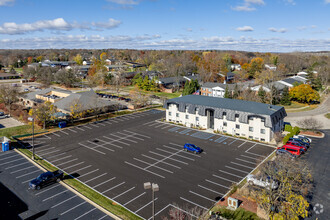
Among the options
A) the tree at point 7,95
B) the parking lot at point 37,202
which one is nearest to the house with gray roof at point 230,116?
the parking lot at point 37,202

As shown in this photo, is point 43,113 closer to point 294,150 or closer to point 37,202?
point 37,202

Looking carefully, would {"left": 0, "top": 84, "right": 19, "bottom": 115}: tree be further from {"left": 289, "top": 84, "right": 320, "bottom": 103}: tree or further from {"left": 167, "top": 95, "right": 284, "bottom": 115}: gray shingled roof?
{"left": 289, "top": 84, "right": 320, "bottom": 103}: tree

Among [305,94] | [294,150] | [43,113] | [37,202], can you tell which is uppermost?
[305,94]

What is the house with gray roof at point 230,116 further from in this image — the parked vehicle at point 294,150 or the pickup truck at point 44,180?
the pickup truck at point 44,180

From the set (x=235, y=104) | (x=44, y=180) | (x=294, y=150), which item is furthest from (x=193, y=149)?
(x=44, y=180)

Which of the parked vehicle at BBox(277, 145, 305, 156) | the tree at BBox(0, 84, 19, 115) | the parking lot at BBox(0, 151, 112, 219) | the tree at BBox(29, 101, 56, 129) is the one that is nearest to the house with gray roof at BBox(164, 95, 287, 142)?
the parked vehicle at BBox(277, 145, 305, 156)

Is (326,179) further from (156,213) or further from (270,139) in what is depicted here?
(156,213)
